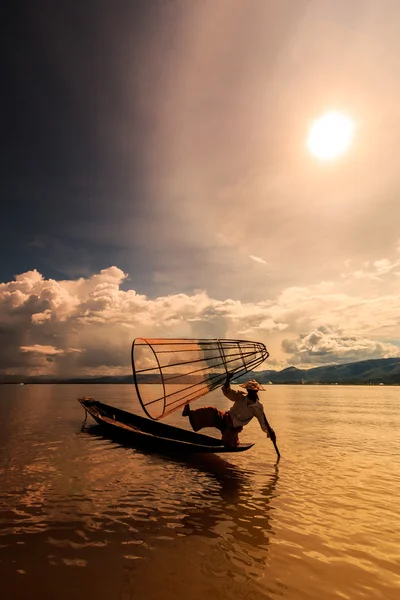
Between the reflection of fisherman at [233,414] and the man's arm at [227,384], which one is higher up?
the man's arm at [227,384]

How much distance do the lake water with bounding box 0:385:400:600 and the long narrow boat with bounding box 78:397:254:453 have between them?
29.3 inches

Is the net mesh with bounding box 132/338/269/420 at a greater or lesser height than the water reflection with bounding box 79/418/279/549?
greater

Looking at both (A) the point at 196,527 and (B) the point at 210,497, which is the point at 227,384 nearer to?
(B) the point at 210,497

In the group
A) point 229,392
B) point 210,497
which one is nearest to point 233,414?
point 229,392

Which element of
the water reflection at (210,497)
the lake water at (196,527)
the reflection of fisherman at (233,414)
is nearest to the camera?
the lake water at (196,527)

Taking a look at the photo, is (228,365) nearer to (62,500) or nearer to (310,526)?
(310,526)

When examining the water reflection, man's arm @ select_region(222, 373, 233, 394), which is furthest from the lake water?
man's arm @ select_region(222, 373, 233, 394)

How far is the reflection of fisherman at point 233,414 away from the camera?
538 inches

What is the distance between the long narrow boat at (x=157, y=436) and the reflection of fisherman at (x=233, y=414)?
2.07ft

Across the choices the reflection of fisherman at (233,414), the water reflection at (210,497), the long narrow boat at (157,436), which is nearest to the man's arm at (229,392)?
the reflection of fisherman at (233,414)

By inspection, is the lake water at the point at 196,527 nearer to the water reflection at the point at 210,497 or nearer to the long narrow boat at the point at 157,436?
the water reflection at the point at 210,497

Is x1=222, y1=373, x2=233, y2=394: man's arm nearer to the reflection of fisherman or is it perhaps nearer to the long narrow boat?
the reflection of fisherman

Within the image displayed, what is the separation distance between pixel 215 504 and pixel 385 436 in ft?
71.9

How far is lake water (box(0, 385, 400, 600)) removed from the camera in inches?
241
